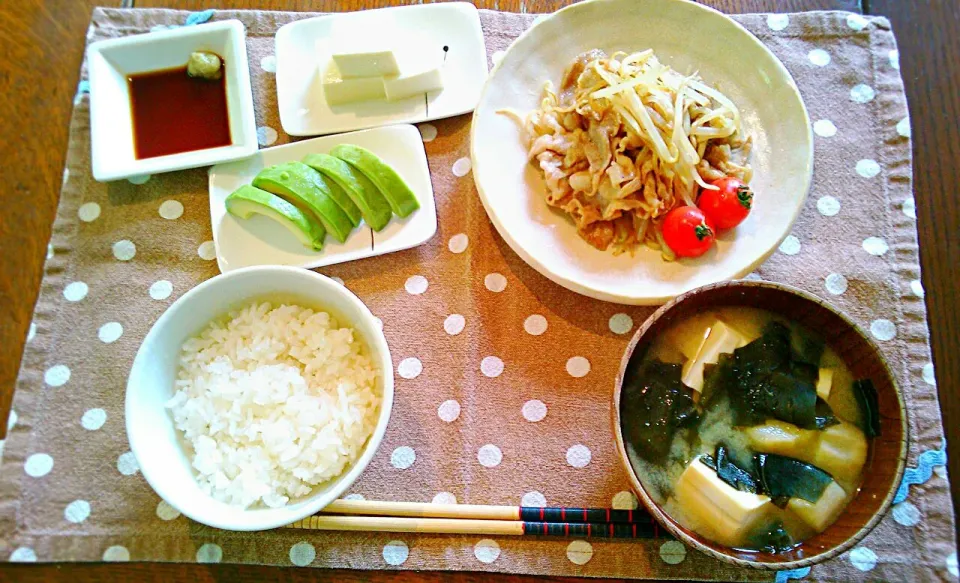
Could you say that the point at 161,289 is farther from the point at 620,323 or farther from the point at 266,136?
the point at 620,323

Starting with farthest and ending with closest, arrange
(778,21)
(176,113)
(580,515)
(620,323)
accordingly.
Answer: (778,21) → (176,113) → (620,323) → (580,515)

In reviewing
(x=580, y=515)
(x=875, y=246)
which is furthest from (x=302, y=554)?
(x=875, y=246)

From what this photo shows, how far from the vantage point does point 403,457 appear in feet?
5.70

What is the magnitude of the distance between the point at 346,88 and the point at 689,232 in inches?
42.8

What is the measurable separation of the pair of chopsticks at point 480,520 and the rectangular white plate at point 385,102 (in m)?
1.11

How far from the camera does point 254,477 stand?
1485mm

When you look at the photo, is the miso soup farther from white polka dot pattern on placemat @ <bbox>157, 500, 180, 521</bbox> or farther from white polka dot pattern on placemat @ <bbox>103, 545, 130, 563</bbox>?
white polka dot pattern on placemat @ <bbox>103, 545, 130, 563</bbox>

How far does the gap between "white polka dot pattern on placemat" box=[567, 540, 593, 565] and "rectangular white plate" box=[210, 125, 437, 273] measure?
896 mm

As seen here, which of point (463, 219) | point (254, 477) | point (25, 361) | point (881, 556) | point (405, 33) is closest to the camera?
point (254, 477)

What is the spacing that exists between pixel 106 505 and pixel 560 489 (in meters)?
1.16

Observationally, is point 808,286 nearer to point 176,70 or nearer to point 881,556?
point 881,556

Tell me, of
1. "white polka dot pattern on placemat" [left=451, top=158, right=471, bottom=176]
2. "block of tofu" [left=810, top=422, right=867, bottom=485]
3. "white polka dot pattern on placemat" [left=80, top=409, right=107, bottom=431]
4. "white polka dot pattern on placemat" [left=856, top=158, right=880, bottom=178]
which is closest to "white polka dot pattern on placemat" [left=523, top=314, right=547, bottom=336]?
"white polka dot pattern on placemat" [left=451, top=158, right=471, bottom=176]

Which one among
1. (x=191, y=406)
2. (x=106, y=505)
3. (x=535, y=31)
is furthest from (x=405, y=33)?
(x=106, y=505)

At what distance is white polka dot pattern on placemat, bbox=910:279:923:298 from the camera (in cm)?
185
